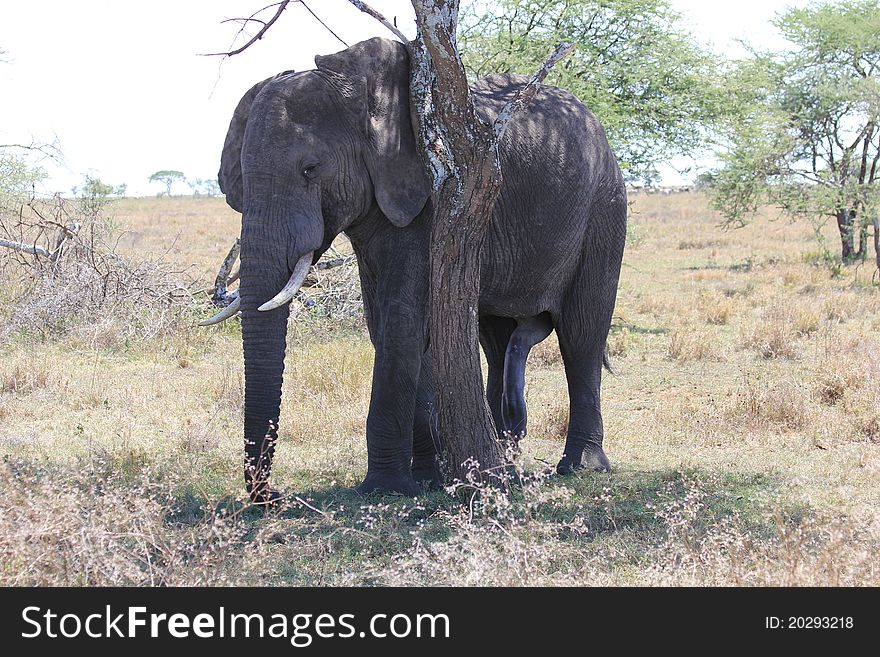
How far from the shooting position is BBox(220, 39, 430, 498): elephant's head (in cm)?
541

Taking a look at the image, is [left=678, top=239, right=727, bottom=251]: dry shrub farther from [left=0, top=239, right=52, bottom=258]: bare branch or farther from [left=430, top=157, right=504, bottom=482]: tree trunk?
[left=430, top=157, right=504, bottom=482]: tree trunk

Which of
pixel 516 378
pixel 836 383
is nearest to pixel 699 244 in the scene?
pixel 836 383

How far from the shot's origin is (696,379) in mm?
10531

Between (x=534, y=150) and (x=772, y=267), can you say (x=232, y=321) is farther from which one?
(x=772, y=267)

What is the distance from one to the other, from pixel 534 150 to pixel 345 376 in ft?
10.7

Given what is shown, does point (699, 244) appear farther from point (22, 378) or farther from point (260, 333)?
point (260, 333)

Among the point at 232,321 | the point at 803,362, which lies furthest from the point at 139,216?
the point at 803,362

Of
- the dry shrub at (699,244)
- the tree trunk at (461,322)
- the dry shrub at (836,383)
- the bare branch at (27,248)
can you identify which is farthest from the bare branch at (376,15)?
the dry shrub at (699,244)

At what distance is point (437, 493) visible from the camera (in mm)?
6391

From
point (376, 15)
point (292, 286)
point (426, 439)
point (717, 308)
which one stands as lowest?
point (426, 439)

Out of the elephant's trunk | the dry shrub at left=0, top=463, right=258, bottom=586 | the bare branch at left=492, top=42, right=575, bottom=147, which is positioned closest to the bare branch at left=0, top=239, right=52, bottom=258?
the elephant's trunk

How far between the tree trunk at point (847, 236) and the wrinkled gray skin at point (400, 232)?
18.7m

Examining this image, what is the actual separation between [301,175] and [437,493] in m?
2.17

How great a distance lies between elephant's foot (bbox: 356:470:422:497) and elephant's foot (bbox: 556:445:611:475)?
1.39m
